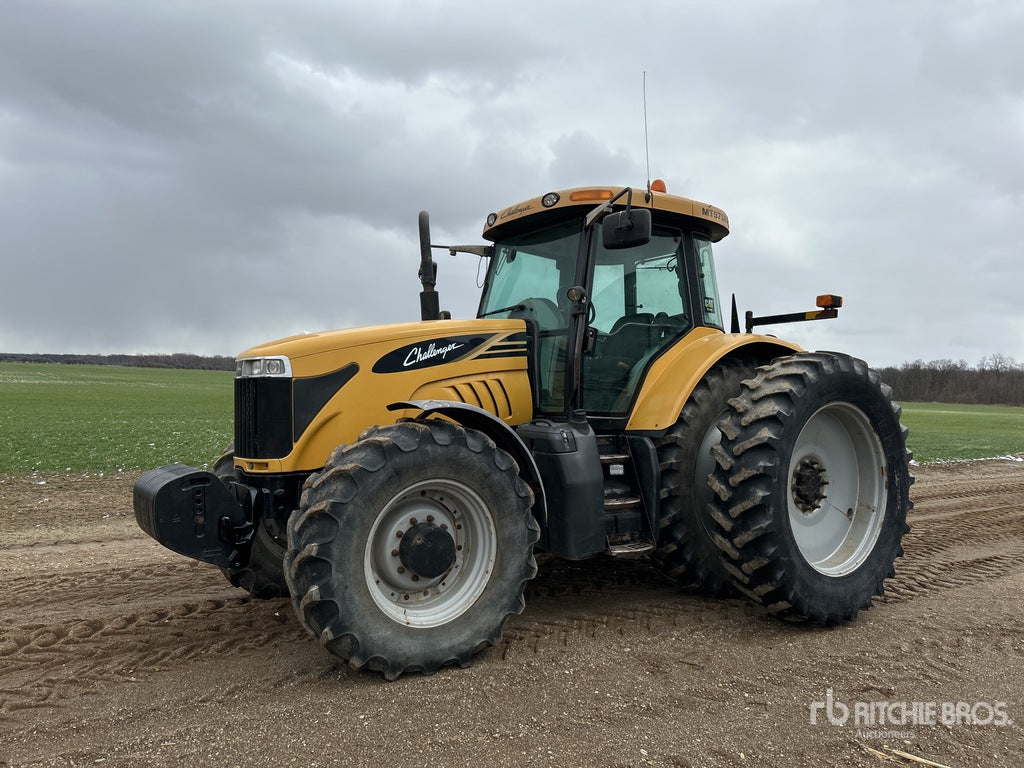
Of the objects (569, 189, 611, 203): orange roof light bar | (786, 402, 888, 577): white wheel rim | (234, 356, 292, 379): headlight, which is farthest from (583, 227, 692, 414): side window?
(234, 356, 292, 379): headlight

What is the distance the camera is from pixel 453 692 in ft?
11.9

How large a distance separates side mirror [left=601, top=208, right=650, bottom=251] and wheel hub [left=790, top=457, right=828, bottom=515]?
196cm

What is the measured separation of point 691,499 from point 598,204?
2.03m

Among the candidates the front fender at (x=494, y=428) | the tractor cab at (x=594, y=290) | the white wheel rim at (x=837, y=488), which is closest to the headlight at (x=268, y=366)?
the front fender at (x=494, y=428)

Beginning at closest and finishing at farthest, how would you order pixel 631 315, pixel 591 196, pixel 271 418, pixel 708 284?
pixel 271 418 < pixel 591 196 < pixel 631 315 < pixel 708 284

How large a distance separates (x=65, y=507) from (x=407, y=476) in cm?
726

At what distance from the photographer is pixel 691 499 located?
4.92 meters

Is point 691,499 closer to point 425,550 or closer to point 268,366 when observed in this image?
point 425,550

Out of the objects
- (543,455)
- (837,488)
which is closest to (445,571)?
(543,455)

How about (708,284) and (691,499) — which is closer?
(691,499)

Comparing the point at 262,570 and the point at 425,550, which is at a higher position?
the point at 425,550

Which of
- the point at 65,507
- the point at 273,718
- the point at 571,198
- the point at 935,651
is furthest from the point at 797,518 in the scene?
the point at 65,507

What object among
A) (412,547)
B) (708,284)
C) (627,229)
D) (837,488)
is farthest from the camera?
(708,284)

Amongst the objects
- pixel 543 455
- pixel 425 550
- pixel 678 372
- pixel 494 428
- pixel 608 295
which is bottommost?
pixel 425 550
